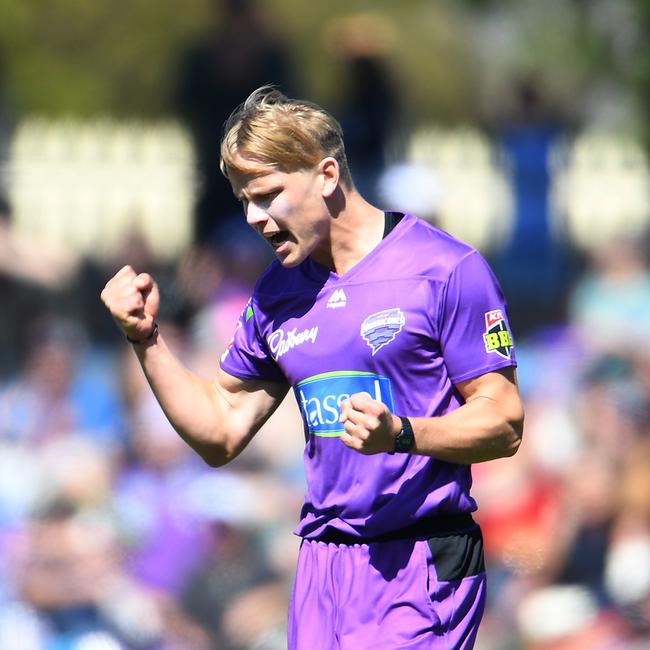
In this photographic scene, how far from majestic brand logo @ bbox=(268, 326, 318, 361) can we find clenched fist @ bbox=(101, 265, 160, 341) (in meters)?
0.34

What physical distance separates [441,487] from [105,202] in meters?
6.75

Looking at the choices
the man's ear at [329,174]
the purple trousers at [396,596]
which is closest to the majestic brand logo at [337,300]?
the man's ear at [329,174]

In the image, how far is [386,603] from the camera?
12.3 ft

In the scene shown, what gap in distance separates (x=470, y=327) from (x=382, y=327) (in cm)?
23

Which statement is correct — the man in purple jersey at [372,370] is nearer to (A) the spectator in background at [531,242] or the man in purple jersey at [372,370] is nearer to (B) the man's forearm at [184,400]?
(B) the man's forearm at [184,400]

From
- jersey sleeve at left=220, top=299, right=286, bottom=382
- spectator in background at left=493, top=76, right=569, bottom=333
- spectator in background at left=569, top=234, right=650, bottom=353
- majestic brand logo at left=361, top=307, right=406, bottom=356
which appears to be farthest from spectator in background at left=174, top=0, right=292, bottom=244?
majestic brand logo at left=361, top=307, right=406, bottom=356

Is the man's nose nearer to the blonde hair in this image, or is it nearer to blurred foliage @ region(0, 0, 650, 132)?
the blonde hair

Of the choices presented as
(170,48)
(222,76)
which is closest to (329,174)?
(222,76)

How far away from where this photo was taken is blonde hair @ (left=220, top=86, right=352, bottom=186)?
373 centimetres

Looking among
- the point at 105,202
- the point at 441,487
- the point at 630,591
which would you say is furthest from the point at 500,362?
the point at 105,202

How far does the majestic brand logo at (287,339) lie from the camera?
384 cm

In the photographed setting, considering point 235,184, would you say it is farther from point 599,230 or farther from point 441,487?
point 599,230

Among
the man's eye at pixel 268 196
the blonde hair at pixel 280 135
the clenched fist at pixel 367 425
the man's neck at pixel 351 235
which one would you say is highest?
the blonde hair at pixel 280 135

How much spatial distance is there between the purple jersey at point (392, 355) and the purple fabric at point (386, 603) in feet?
0.26
